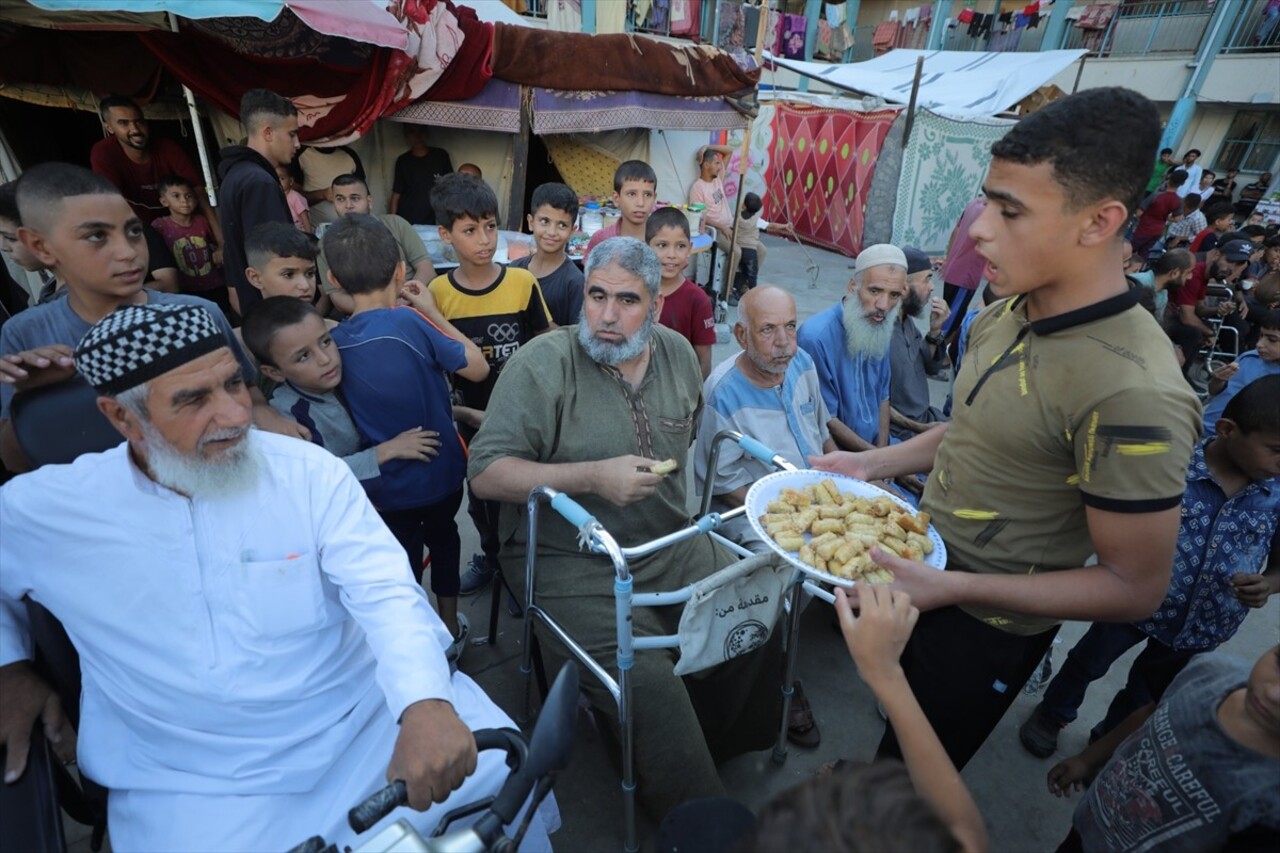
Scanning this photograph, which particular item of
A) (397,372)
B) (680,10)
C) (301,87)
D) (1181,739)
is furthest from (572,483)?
(680,10)

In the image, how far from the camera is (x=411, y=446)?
2510 millimetres

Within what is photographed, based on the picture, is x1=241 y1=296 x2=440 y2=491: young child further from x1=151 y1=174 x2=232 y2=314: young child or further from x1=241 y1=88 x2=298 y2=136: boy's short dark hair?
x1=151 y1=174 x2=232 y2=314: young child

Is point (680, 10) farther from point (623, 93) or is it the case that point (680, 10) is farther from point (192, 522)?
point (192, 522)

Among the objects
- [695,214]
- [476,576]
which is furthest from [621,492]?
[695,214]

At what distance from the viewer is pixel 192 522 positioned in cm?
165

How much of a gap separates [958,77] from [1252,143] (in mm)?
10325

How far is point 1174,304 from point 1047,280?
266 inches

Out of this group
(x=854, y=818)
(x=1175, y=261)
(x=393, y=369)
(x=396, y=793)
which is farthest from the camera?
(x=1175, y=261)

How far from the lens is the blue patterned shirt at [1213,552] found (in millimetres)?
2338

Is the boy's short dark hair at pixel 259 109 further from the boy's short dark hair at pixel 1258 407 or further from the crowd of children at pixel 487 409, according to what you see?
the boy's short dark hair at pixel 1258 407

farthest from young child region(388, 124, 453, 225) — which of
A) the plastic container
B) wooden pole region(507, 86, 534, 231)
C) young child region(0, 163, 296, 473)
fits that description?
young child region(0, 163, 296, 473)

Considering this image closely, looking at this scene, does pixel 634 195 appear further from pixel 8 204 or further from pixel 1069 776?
pixel 1069 776

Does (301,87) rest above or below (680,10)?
below

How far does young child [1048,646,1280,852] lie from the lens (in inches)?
48.2
